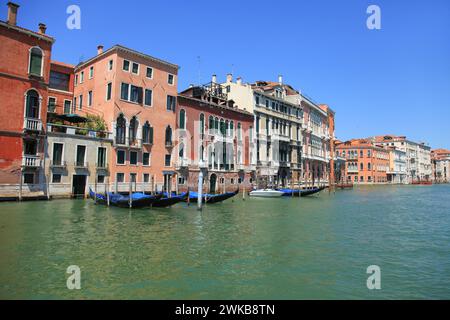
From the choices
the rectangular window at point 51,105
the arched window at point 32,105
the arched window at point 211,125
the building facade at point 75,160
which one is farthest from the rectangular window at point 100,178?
the arched window at point 211,125

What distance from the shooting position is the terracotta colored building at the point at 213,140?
26.6 meters

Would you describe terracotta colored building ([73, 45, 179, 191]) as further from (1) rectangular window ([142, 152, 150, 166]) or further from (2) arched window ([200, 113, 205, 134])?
(2) arched window ([200, 113, 205, 134])

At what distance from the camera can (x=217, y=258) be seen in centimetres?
767

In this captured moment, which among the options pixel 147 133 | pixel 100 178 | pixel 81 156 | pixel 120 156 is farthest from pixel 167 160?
pixel 81 156

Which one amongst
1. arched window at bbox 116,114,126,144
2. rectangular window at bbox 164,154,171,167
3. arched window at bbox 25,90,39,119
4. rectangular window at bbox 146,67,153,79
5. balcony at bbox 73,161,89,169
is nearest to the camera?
arched window at bbox 25,90,39,119

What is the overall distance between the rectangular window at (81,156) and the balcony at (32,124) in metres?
2.58

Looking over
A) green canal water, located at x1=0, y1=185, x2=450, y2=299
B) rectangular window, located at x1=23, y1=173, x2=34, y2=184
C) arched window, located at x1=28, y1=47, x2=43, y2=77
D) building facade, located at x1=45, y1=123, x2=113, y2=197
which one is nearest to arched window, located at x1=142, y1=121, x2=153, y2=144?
building facade, located at x1=45, y1=123, x2=113, y2=197

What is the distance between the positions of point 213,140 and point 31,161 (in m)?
13.9

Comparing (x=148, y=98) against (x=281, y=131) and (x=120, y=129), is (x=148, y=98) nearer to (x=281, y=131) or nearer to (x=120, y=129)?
(x=120, y=129)

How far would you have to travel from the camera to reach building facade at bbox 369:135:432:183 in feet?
279

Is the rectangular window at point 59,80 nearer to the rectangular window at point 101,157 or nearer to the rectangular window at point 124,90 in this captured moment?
the rectangular window at point 124,90

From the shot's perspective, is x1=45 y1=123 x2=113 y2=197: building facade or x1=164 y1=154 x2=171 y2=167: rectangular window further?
x1=164 y1=154 x2=171 y2=167: rectangular window

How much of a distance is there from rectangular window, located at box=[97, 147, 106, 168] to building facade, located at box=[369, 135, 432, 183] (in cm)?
7409
